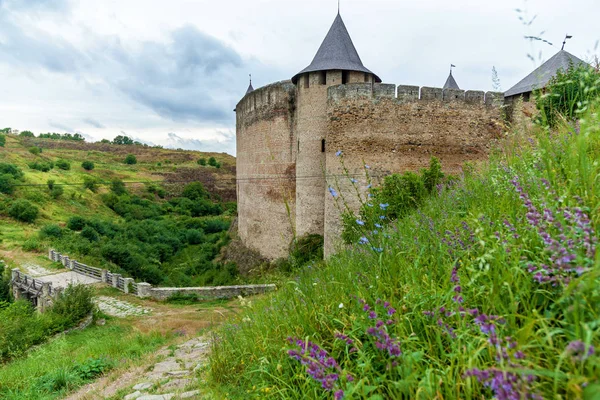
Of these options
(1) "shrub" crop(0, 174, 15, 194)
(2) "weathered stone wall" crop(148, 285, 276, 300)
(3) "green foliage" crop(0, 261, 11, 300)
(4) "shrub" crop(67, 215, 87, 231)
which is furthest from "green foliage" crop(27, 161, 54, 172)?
(2) "weathered stone wall" crop(148, 285, 276, 300)

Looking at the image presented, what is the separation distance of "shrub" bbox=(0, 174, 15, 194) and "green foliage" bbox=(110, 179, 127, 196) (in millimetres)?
11922

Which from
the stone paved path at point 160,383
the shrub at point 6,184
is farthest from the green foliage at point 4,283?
the shrub at point 6,184

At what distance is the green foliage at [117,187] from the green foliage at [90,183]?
1988 millimetres

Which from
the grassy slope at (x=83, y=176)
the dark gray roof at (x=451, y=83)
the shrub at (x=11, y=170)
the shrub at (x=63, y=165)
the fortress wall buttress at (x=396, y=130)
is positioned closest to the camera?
the fortress wall buttress at (x=396, y=130)

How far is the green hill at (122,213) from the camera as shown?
22.5m

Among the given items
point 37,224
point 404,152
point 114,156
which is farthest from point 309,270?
point 114,156

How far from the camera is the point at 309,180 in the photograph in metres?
13.8

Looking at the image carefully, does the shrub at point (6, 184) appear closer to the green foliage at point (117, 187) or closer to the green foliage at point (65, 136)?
the green foliage at point (117, 187)

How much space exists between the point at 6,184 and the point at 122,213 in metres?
11.2

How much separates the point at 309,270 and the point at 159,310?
36.2 feet

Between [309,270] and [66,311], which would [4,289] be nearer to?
[66,311]

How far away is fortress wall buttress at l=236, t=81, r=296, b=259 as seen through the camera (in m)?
15.5

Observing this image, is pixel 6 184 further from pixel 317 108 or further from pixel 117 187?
pixel 317 108

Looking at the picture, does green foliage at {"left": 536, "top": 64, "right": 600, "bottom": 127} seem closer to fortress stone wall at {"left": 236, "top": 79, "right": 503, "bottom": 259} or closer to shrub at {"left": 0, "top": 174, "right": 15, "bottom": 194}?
fortress stone wall at {"left": 236, "top": 79, "right": 503, "bottom": 259}
